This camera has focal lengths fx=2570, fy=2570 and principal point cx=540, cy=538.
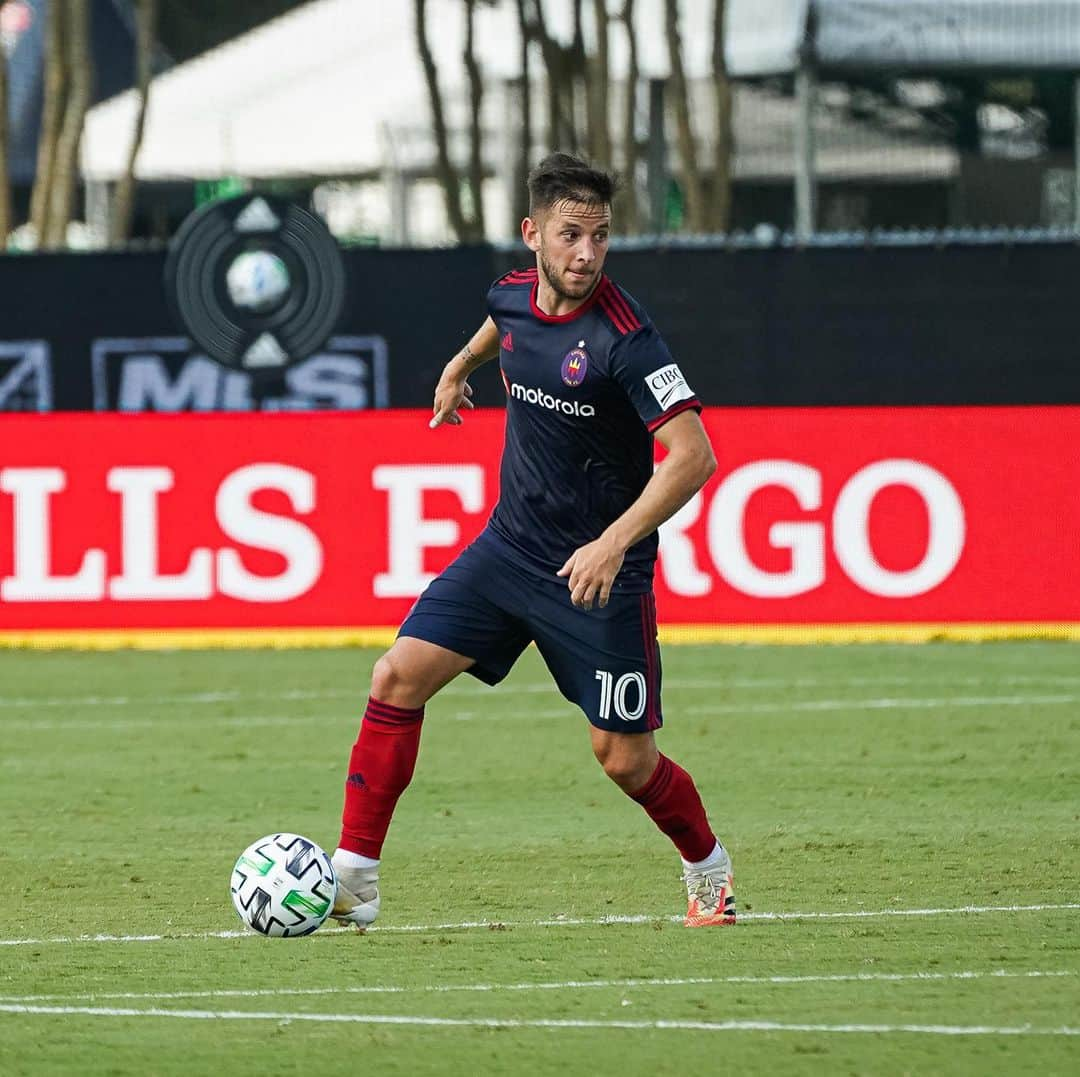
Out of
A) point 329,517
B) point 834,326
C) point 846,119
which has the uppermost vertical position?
point 846,119

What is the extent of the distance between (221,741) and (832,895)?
188 inches

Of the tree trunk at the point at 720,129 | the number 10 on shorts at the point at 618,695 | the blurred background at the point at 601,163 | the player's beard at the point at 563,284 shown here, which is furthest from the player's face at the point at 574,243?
the tree trunk at the point at 720,129

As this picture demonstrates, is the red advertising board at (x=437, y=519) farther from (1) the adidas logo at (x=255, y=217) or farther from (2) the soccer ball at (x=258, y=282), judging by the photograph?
(1) the adidas logo at (x=255, y=217)

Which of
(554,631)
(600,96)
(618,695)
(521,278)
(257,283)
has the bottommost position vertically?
(618,695)

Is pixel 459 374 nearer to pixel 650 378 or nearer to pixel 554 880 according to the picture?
pixel 650 378

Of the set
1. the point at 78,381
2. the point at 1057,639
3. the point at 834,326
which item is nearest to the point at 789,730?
the point at 1057,639

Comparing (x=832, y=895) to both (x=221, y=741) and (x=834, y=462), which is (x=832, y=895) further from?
(x=834, y=462)

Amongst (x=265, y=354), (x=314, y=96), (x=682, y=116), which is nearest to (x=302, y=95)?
(x=314, y=96)

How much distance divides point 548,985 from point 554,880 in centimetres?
192

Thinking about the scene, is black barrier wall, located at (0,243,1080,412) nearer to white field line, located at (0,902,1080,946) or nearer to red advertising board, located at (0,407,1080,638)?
red advertising board, located at (0,407,1080,638)

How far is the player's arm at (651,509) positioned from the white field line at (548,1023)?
129cm

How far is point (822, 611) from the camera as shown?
51.3 feet

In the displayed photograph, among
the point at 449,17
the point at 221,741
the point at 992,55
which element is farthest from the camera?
the point at 449,17

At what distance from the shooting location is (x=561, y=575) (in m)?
7.11
